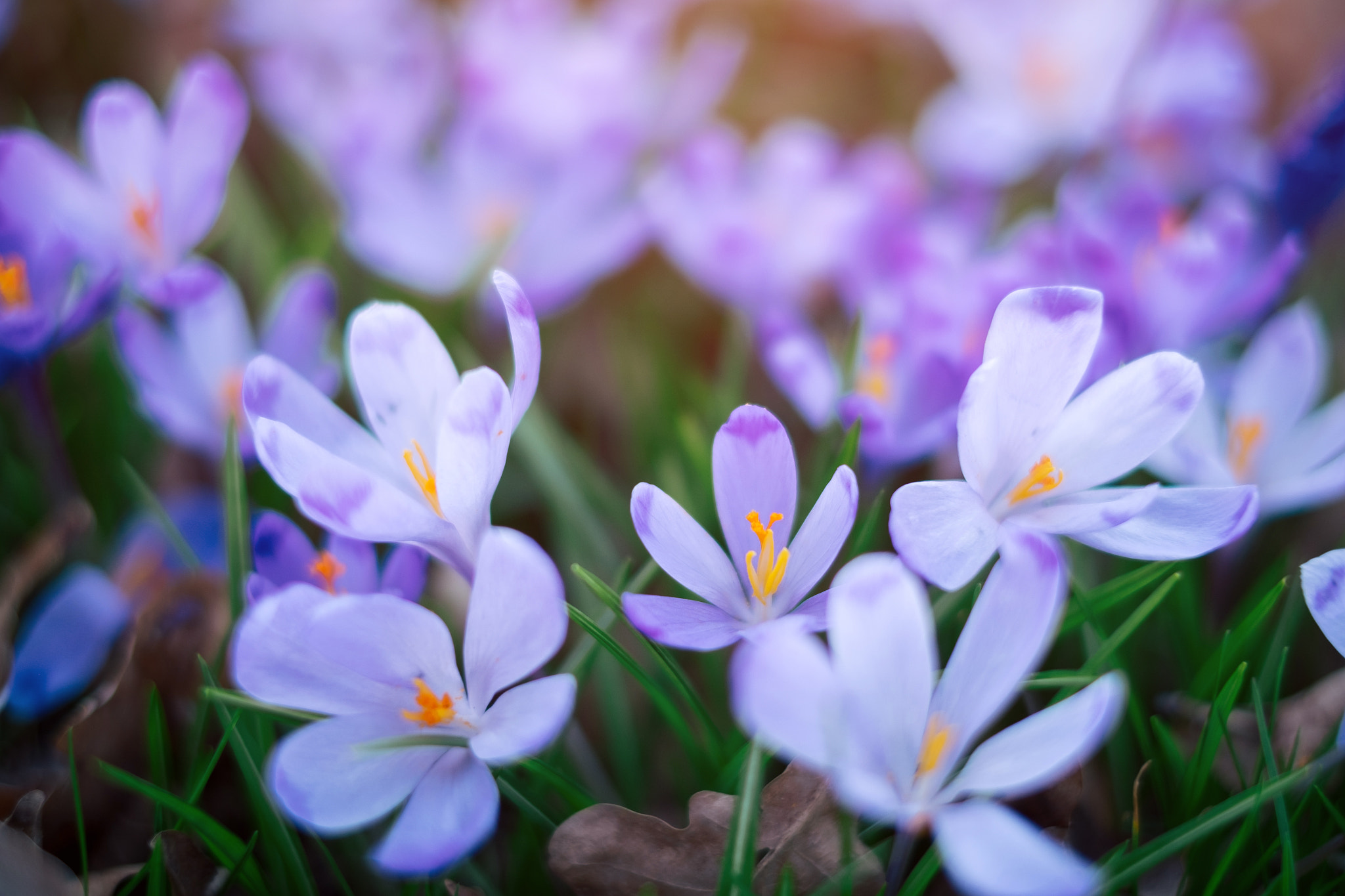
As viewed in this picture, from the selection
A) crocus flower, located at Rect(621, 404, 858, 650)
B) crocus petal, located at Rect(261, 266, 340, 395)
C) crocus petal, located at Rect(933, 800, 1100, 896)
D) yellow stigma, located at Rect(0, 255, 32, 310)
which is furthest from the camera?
crocus petal, located at Rect(261, 266, 340, 395)

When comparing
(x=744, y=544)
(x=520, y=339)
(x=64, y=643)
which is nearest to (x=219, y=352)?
(x=64, y=643)

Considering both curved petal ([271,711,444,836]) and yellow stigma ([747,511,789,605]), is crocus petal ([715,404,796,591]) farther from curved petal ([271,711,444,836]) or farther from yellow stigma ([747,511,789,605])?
curved petal ([271,711,444,836])

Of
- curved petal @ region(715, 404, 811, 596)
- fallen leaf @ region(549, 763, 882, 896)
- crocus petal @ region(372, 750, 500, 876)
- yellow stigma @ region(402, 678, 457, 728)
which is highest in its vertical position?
curved petal @ region(715, 404, 811, 596)

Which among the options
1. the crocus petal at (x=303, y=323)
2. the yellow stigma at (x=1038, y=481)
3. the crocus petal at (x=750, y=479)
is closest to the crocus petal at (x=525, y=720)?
the crocus petal at (x=750, y=479)

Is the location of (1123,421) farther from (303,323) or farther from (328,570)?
(303,323)

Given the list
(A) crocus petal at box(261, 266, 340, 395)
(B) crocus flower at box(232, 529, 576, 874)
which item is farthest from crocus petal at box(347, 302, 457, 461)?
(A) crocus petal at box(261, 266, 340, 395)

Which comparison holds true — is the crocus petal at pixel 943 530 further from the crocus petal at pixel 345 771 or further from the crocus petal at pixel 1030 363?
the crocus petal at pixel 345 771

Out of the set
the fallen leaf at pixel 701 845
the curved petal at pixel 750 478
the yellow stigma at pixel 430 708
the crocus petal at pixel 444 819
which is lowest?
the fallen leaf at pixel 701 845
